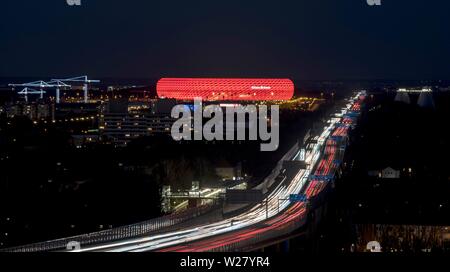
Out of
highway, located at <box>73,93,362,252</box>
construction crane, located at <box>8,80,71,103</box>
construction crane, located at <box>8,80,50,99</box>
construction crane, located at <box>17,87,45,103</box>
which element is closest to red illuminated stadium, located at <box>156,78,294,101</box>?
construction crane, located at <box>8,80,71,103</box>

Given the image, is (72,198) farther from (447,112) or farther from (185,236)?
(447,112)

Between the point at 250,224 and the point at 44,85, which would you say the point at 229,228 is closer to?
the point at 250,224

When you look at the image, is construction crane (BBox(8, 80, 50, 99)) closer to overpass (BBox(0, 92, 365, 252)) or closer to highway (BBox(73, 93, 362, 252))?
highway (BBox(73, 93, 362, 252))

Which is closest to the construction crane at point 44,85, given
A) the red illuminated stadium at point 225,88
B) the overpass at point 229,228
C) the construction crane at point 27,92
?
the construction crane at point 27,92

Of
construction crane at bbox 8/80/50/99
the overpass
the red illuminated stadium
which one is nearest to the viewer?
the overpass

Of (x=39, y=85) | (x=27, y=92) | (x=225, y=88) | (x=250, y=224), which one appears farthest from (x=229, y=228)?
(x=225, y=88)
